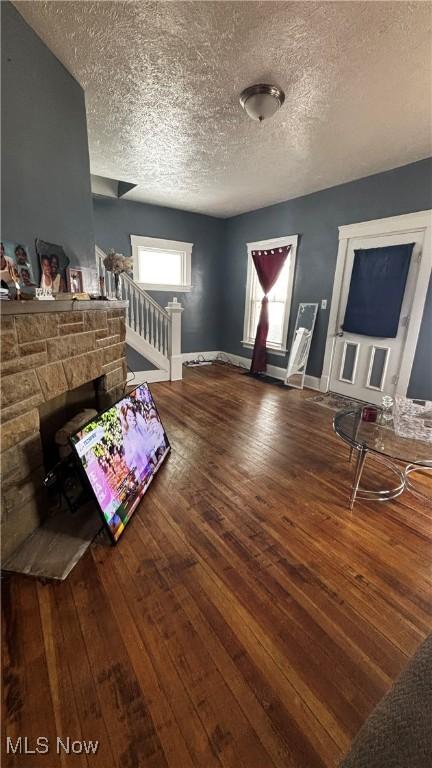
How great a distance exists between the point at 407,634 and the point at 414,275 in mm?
3196

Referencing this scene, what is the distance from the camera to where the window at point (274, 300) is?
179 inches

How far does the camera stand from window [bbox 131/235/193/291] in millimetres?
4848

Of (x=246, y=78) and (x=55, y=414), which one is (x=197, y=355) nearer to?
(x=55, y=414)

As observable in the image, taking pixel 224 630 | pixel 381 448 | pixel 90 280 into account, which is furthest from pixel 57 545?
pixel 90 280

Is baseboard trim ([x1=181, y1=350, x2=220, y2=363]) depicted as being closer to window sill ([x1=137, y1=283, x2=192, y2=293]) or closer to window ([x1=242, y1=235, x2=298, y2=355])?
window ([x1=242, y1=235, x2=298, y2=355])

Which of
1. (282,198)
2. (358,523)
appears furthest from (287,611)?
(282,198)

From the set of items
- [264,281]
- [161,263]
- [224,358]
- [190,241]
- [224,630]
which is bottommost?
Answer: [224,630]

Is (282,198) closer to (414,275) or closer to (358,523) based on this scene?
(414,275)

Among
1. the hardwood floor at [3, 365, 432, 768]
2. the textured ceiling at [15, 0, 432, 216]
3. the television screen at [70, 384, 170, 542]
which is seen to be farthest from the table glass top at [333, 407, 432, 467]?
the textured ceiling at [15, 0, 432, 216]

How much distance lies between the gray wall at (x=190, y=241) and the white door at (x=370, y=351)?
8.67 ft

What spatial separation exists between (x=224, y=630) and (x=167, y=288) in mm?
4894

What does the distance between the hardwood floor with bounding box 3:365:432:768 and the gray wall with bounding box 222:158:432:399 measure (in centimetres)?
246

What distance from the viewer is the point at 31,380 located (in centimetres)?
146

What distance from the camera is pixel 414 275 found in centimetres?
318
